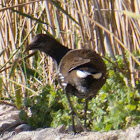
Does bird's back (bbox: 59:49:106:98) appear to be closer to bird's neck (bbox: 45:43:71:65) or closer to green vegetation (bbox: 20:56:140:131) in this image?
green vegetation (bbox: 20:56:140:131)

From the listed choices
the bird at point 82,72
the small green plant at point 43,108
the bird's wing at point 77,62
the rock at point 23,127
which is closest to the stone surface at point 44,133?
the rock at point 23,127

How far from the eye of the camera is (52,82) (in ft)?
13.3

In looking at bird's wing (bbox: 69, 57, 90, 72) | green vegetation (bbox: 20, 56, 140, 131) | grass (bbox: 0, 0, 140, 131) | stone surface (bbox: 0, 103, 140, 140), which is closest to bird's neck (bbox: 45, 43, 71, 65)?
grass (bbox: 0, 0, 140, 131)

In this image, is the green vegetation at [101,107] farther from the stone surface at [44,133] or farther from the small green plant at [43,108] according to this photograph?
the stone surface at [44,133]

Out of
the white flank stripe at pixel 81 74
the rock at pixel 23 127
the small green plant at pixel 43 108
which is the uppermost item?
the white flank stripe at pixel 81 74

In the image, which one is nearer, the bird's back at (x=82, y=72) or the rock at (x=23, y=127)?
the bird's back at (x=82, y=72)

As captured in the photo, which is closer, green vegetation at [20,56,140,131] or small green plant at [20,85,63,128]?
green vegetation at [20,56,140,131]

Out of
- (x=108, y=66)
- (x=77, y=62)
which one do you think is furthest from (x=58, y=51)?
(x=77, y=62)

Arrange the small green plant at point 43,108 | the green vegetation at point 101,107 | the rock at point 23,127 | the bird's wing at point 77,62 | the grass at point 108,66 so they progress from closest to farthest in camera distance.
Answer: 1. the bird's wing at point 77,62
2. the green vegetation at point 101,107
3. the grass at point 108,66
4. the rock at point 23,127
5. the small green plant at point 43,108

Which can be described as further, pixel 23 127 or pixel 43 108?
pixel 43 108

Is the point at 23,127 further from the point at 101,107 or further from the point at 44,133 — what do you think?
the point at 44,133

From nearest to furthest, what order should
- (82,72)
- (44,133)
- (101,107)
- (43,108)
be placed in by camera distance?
(44,133) < (82,72) < (101,107) < (43,108)

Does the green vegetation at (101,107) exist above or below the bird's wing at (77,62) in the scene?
below

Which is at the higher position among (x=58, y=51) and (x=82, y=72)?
(x=58, y=51)
